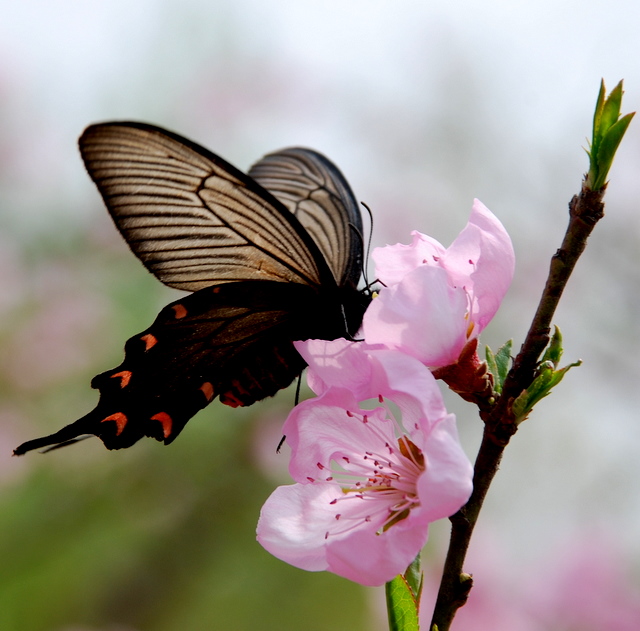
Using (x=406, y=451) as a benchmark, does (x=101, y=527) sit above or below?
below

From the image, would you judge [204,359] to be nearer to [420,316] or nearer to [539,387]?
[420,316]

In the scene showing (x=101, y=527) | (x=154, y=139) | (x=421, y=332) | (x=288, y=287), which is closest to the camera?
(x=421, y=332)

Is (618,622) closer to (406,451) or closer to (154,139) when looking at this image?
(406,451)

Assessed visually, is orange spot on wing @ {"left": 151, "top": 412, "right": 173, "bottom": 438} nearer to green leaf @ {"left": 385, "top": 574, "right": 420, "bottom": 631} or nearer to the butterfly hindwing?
the butterfly hindwing

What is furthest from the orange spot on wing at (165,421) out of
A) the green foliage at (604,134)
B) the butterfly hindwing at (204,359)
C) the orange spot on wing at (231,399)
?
the green foliage at (604,134)

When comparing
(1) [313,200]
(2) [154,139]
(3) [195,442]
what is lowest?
(3) [195,442]

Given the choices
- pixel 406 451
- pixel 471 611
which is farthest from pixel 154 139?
pixel 471 611

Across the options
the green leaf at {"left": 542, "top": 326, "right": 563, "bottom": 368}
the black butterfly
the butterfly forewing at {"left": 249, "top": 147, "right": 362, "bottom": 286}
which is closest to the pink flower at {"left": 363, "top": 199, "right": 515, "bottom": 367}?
the green leaf at {"left": 542, "top": 326, "right": 563, "bottom": 368}

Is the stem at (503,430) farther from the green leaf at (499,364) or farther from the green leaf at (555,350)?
the green leaf at (499,364)
